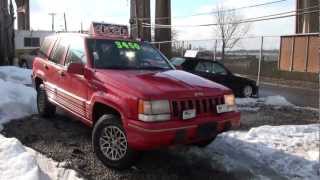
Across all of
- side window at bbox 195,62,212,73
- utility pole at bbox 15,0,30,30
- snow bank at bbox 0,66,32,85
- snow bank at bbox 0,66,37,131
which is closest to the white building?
utility pole at bbox 15,0,30,30

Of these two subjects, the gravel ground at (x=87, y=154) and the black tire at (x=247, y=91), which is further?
the black tire at (x=247, y=91)

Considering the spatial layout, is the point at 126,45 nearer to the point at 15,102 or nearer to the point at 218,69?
the point at 15,102

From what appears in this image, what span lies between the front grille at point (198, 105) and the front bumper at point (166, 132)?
0.33 feet

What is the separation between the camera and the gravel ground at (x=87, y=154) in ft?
21.0

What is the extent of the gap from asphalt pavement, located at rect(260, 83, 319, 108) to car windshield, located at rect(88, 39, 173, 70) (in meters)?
8.62

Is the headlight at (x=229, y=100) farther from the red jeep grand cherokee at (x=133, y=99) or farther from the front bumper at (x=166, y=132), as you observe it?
the front bumper at (x=166, y=132)

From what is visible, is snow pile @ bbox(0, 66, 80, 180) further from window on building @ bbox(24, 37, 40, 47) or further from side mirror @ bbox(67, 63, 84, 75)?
window on building @ bbox(24, 37, 40, 47)

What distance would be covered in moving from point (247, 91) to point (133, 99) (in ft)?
37.6

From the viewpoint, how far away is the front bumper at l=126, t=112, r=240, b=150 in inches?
231

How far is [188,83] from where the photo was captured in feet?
21.6

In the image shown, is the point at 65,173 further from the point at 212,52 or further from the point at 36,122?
the point at 212,52

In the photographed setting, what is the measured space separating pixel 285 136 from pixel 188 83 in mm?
2419

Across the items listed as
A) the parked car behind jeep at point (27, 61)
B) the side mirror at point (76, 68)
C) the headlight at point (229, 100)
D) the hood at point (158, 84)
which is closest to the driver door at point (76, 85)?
the side mirror at point (76, 68)

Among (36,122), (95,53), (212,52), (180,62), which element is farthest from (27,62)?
(95,53)
